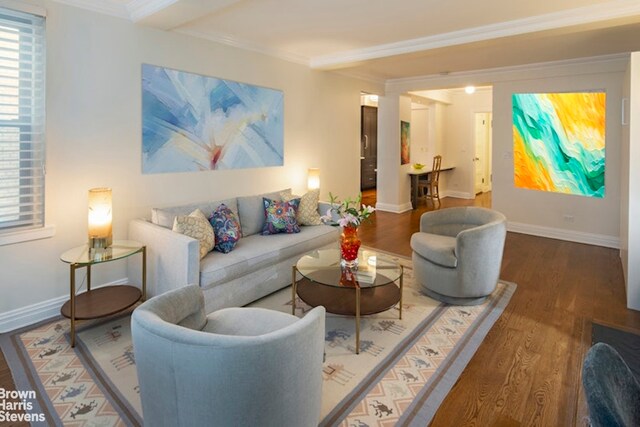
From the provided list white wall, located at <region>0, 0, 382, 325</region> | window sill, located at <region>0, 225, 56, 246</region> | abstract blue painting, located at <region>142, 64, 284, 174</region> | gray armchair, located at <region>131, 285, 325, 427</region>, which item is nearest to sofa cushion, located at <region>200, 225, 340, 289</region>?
white wall, located at <region>0, 0, 382, 325</region>

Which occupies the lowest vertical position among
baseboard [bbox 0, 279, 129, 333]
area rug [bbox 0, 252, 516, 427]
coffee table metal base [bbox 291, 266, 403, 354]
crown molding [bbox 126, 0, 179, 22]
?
area rug [bbox 0, 252, 516, 427]

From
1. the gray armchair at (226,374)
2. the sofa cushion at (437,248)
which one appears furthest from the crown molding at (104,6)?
the sofa cushion at (437,248)

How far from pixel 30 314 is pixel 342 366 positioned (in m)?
2.50

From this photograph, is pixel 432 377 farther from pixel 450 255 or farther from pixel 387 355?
pixel 450 255

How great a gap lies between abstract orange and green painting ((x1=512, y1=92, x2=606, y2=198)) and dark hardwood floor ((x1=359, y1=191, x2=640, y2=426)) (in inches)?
38.7

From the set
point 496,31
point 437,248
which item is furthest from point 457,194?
point 437,248

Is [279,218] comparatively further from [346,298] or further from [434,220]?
[434,220]

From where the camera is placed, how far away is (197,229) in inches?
123

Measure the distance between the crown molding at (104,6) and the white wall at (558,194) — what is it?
5.30 metres

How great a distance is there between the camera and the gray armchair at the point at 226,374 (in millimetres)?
1350

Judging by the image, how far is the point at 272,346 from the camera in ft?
4.53

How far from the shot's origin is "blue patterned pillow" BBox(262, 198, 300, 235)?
3.95m

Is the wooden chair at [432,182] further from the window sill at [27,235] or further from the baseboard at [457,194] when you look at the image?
the window sill at [27,235]

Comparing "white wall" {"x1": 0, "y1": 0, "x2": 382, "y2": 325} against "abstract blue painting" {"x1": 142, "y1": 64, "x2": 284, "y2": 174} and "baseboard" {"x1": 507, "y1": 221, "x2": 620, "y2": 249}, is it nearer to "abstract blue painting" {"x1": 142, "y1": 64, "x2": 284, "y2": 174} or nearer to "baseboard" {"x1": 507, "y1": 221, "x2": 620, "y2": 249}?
"abstract blue painting" {"x1": 142, "y1": 64, "x2": 284, "y2": 174}
